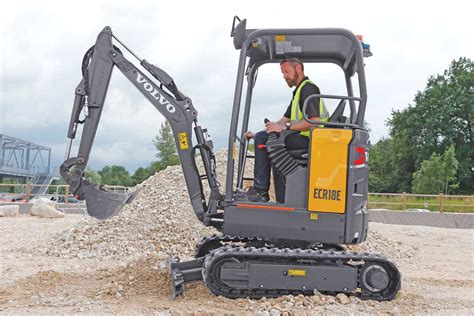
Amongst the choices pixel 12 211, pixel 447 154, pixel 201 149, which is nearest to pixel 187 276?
pixel 201 149

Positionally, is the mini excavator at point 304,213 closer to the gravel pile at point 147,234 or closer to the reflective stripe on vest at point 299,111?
the reflective stripe on vest at point 299,111

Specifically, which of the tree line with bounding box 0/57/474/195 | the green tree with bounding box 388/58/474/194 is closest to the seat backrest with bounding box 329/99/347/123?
the tree line with bounding box 0/57/474/195

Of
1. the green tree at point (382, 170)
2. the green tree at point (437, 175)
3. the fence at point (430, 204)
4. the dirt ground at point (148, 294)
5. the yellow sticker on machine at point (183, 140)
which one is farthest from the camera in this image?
the green tree at point (382, 170)

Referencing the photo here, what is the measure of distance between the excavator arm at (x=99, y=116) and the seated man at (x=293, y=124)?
0.58m

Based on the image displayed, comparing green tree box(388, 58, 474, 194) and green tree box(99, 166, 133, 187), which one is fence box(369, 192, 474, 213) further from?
green tree box(99, 166, 133, 187)

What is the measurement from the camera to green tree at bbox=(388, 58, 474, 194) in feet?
139

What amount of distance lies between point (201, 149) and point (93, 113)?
1.40 metres

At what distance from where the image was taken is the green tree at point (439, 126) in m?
42.3

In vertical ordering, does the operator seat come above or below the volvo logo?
below

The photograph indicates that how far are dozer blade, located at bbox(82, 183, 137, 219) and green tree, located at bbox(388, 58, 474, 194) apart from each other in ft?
128

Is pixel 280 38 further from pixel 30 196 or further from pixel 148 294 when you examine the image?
pixel 30 196

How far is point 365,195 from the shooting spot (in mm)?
5641

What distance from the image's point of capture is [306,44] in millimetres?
5730

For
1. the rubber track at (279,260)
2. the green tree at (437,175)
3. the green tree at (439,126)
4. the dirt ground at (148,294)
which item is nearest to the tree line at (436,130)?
the green tree at (439,126)
